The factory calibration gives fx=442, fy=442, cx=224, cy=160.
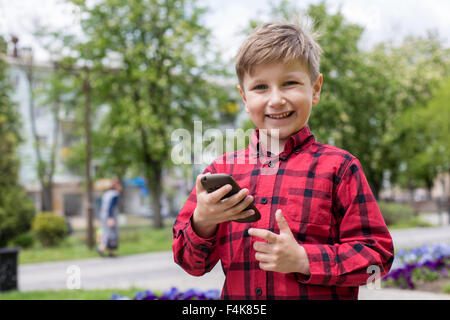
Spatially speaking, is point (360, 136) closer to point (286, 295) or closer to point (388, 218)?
point (388, 218)

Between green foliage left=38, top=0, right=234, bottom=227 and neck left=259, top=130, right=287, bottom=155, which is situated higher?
green foliage left=38, top=0, right=234, bottom=227

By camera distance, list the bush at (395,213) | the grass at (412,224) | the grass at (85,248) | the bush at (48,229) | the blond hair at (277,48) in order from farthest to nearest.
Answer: the bush at (395,213) < the grass at (412,224) < the bush at (48,229) < the grass at (85,248) < the blond hair at (277,48)

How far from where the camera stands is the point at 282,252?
47.9 inches

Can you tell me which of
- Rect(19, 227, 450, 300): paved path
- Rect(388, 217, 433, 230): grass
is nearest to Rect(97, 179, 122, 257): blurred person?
Rect(19, 227, 450, 300): paved path

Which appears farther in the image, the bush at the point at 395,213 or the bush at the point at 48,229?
the bush at the point at 395,213

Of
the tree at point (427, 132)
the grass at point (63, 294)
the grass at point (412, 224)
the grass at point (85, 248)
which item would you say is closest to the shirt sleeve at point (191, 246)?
the grass at point (63, 294)

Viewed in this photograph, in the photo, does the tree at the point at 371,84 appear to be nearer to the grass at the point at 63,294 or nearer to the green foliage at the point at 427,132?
the green foliage at the point at 427,132

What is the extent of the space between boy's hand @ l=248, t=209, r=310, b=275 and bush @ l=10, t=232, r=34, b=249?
1517cm

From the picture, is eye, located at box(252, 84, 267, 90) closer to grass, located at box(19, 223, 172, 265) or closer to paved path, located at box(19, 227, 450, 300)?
paved path, located at box(19, 227, 450, 300)

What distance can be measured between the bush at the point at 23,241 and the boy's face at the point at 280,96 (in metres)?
15.0

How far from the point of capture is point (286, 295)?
136 cm

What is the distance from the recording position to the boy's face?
4.71ft

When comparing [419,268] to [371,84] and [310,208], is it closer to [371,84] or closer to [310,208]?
[310,208]

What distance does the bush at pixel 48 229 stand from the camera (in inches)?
556
